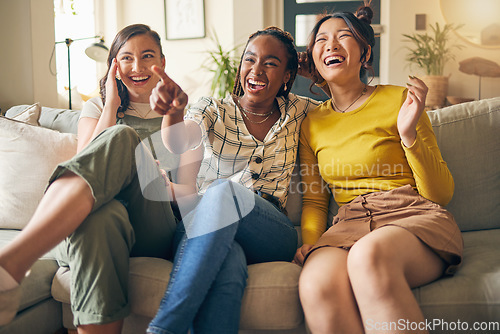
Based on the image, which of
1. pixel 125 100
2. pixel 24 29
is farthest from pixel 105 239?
pixel 24 29

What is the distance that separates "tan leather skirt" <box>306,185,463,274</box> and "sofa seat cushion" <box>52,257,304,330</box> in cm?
15

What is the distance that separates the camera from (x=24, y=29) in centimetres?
269

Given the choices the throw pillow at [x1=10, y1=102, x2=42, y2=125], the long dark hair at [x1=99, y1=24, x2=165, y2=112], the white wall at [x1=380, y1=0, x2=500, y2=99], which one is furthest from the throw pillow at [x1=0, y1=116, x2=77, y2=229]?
the white wall at [x1=380, y1=0, x2=500, y2=99]

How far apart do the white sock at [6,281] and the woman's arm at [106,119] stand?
0.72 meters

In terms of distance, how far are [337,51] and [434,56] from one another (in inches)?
119

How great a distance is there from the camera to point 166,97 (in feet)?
3.68

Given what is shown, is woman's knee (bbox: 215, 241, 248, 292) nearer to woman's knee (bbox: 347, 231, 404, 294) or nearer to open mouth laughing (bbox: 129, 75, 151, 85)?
woman's knee (bbox: 347, 231, 404, 294)

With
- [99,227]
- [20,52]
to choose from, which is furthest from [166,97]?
[20,52]

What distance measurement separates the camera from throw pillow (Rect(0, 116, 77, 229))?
64.5 inches

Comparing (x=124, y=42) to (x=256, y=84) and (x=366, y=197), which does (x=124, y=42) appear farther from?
(x=366, y=197)

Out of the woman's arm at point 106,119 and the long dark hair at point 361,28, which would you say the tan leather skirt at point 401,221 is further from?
the woman's arm at point 106,119

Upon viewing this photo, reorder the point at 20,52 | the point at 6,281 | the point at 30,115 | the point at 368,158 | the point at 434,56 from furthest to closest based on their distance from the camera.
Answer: the point at 434,56 → the point at 20,52 → the point at 30,115 → the point at 368,158 → the point at 6,281

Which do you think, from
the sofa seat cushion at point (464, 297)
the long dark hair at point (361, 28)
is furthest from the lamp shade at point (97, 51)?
the sofa seat cushion at point (464, 297)

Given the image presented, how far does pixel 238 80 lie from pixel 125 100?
0.46 m
